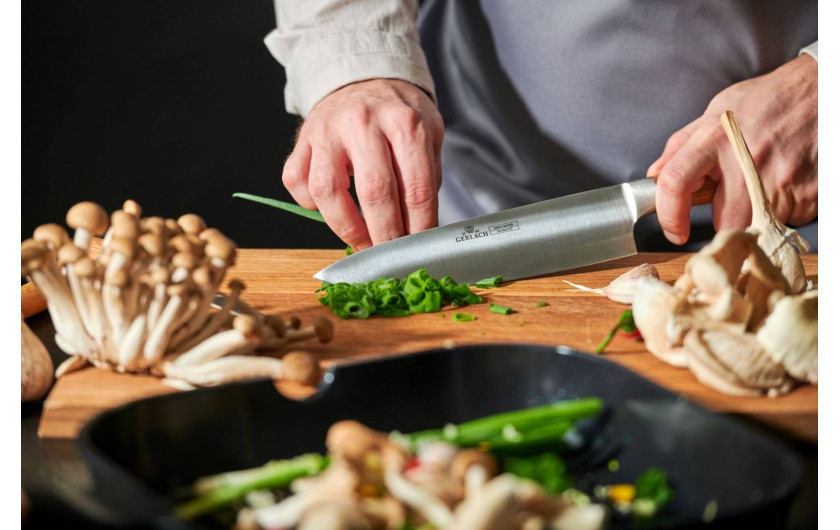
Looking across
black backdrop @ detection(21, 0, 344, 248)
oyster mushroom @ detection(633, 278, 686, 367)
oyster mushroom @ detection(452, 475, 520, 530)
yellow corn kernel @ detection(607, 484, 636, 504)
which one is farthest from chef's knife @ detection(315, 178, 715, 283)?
black backdrop @ detection(21, 0, 344, 248)

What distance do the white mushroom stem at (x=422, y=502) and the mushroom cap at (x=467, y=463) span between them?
0.11 feet

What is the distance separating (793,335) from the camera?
807 mm

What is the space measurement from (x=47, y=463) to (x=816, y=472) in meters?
0.68

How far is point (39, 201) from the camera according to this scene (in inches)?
105

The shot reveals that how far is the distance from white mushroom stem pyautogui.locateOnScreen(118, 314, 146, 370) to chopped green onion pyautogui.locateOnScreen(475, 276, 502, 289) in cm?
54

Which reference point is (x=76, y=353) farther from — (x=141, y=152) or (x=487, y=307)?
(x=141, y=152)

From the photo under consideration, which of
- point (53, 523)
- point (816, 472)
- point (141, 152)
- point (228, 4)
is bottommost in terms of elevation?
point (816, 472)

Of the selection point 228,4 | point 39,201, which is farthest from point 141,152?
point 228,4

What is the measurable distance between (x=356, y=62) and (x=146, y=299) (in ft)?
2.79

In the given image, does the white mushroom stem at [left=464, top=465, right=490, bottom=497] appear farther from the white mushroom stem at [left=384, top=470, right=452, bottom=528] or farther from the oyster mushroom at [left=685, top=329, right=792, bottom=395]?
the oyster mushroom at [left=685, top=329, right=792, bottom=395]

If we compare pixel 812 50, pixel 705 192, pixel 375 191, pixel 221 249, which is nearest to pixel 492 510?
pixel 221 249

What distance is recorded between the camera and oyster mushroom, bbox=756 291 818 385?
80cm

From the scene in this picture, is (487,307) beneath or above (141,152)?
beneath

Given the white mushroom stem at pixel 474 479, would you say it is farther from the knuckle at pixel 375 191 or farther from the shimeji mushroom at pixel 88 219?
the knuckle at pixel 375 191
